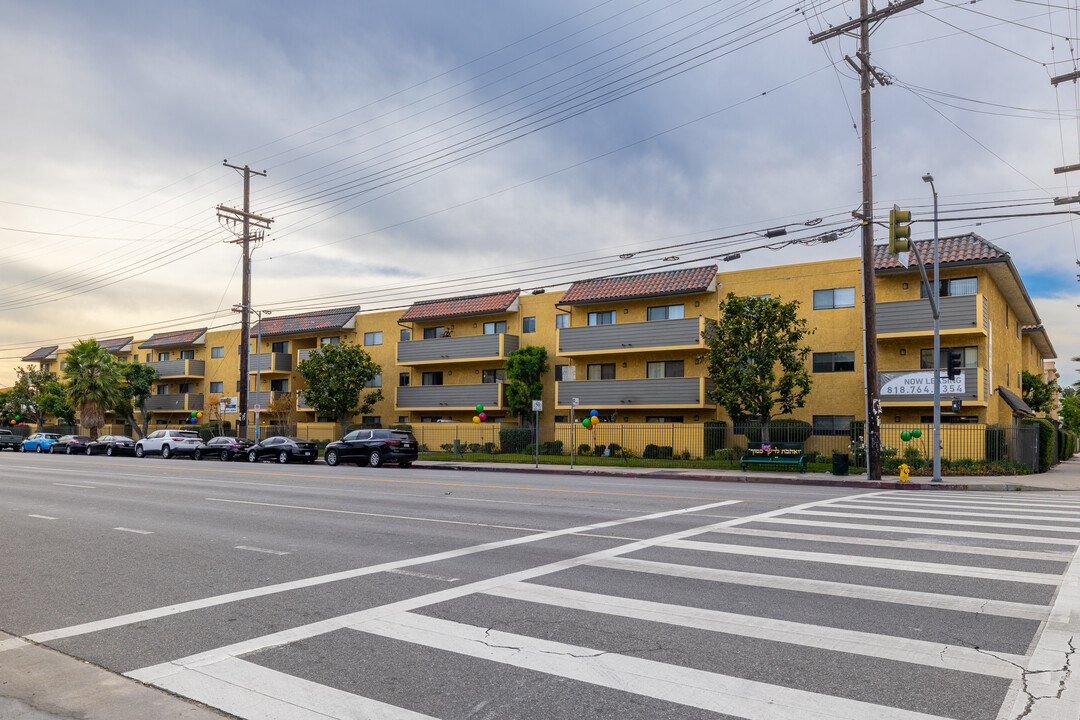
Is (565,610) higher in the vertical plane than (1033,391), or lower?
lower

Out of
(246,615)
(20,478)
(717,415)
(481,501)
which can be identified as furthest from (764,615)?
(717,415)

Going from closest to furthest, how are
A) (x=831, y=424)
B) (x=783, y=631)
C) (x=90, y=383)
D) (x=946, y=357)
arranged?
(x=783, y=631) < (x=946, y=357) < (x=831, y=424) < (x=90, y=383)

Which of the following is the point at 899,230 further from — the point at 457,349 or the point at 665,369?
the point at 457,349

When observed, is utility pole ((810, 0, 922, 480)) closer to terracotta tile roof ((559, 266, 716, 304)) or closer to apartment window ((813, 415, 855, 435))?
apartment window ((813, 415, 855, 435))

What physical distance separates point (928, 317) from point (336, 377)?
2985 centimetres

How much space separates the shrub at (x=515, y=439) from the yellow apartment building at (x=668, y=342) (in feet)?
5.62

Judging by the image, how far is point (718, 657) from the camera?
17.5 ft

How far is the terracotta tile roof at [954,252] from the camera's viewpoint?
28.0 m

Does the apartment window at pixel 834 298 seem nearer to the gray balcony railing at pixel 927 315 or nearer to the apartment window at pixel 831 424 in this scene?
the gray balcony railing at pixel 927 315

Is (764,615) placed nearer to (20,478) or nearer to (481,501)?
(481,501)

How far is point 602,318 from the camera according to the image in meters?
38.6

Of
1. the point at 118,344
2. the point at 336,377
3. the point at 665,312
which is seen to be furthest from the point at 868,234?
the point at 118,344

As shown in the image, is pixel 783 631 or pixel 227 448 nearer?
pixel 783 631

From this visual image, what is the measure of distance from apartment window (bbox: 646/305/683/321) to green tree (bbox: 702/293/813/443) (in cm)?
669
